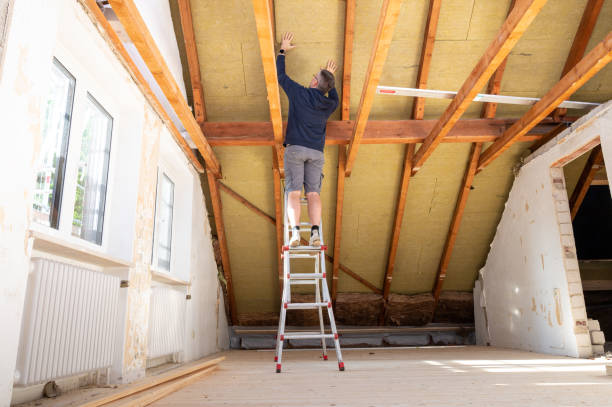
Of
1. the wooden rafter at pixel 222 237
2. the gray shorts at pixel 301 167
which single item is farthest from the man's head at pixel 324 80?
the wooden rafter at pixel 222 237

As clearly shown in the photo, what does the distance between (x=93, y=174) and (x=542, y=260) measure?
4341mm

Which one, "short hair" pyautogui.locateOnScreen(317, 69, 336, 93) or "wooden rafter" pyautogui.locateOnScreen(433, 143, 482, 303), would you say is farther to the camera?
"wooden rafter" pyautogui.locateOnScreen(433, 143, 482, 303)

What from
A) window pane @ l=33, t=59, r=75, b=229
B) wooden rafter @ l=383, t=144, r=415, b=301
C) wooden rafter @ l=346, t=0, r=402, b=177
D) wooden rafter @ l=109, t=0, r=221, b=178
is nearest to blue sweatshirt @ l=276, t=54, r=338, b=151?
wooden rafter @ l=346, t=0, r=402, b=177

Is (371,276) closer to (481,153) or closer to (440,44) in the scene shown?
(481,153)

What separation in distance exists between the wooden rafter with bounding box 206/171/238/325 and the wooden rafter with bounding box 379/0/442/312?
6.94 feet

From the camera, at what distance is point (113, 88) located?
3037 mm

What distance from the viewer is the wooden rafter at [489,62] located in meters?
2.63

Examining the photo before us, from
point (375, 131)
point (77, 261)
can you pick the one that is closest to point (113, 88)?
point (77, 261)

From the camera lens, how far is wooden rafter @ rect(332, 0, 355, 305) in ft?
13.1

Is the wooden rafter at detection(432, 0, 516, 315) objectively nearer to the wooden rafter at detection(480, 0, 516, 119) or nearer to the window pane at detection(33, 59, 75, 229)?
the wooden rafter at detection(480, 0, 516, 119)

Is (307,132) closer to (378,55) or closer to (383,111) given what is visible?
(378,55)

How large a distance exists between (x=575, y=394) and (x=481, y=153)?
3484 millimetres

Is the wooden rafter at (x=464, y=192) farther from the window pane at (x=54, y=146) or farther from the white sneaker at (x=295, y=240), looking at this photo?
the window pane at (x=54, y=146)

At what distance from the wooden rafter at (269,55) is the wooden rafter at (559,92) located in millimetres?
2295
